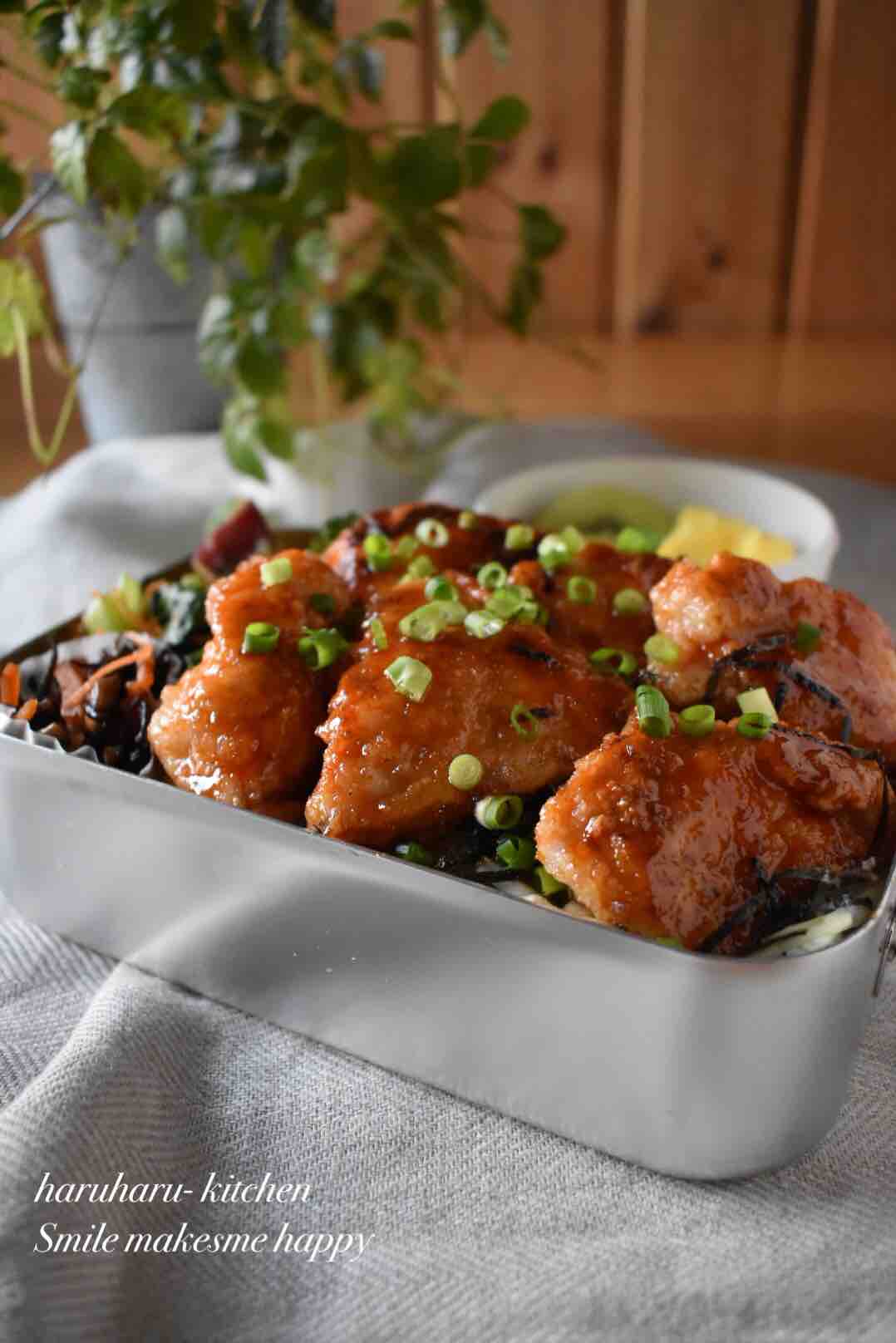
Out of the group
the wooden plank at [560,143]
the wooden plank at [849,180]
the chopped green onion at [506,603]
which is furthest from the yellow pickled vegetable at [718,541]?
the wooden plank at [849,180]

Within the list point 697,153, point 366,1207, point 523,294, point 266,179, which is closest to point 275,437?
point 266,179

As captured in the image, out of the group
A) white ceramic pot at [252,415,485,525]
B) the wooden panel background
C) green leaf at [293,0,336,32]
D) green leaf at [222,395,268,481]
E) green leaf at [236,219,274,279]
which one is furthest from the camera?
the wooden panel background

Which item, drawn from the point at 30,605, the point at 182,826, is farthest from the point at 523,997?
the point at 30,605

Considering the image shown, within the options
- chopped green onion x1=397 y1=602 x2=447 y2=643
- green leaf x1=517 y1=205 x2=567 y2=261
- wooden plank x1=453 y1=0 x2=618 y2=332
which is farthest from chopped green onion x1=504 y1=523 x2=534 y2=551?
wooden plank x1=453 y1=0 x2=618 y2=332

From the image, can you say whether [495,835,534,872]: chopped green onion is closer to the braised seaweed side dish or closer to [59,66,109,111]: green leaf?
the braised seaweed side dish

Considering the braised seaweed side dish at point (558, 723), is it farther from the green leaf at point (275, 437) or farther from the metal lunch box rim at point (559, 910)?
the green leaf at point (275, 437)

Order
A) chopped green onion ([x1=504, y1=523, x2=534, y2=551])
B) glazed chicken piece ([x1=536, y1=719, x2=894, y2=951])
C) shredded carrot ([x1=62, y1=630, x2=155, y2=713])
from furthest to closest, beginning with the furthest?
chopped green onion ([x1=504, y1=523, x2=534, y2=551]), shredded carrot ([x1=62, y1=630, x2=155, y2=713]), glazed chicken piece ([x1=536, y1=719, x2=894, y2=951])
